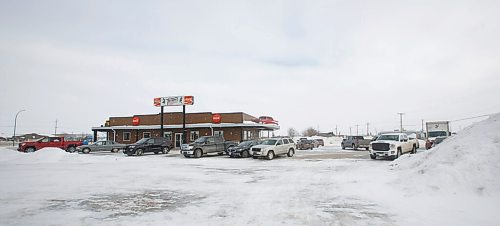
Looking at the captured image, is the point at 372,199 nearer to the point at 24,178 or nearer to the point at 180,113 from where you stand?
the point at 24,178

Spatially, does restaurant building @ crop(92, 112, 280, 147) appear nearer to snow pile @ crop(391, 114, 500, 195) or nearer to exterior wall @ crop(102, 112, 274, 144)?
exterior wall @ crop(102, 112, 274, 144)

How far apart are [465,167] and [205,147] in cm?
2093

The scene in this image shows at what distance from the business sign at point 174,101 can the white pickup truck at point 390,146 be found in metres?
23.3

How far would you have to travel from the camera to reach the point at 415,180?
10320 millimetres

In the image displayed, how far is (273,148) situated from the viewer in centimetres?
2444

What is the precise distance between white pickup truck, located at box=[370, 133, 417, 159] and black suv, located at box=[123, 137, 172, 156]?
802 inches

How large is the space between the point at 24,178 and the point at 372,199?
543 inches

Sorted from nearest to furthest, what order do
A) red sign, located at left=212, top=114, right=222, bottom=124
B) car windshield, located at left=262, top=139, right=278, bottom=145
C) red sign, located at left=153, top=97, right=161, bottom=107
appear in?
car windshield, located at left=262, top=139, right=278, bottom=145 → red sign, located at left=212, top=114, right=222, bottom=124 → red sign, located at left=153, top=97, right=161, bottom=107

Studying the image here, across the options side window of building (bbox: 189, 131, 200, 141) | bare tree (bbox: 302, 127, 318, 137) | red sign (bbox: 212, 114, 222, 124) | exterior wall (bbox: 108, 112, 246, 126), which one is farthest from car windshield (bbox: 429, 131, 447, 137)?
bare tree (bbox: 302, 127, 318, 137)

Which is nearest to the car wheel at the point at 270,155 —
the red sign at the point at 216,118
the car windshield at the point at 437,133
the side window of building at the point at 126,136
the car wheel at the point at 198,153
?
the car wheel at the point at 198,153

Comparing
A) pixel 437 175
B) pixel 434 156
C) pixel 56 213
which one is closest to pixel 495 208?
pixel 437 175

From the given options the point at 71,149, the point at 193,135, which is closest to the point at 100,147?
the point at 71,149

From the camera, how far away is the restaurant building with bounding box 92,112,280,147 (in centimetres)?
3797

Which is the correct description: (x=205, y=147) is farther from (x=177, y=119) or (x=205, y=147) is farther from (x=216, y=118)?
(x=177, y=119)
